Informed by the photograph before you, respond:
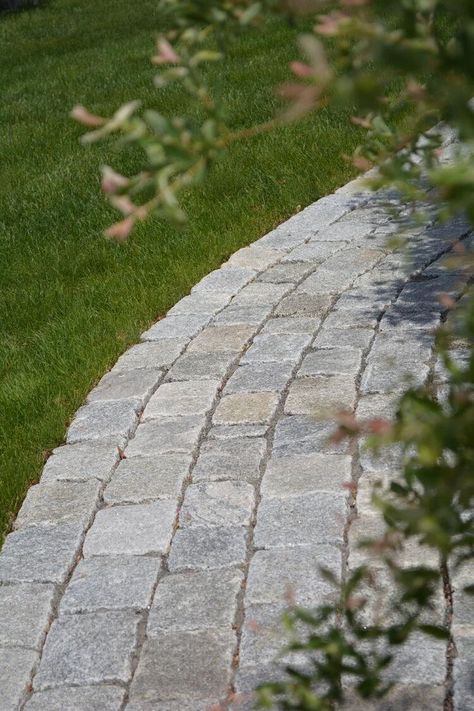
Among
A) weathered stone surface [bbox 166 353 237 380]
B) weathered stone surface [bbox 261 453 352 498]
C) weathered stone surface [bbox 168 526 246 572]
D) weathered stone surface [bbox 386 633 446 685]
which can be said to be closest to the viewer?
weathered stone surface [bbox 386 633 446 685]

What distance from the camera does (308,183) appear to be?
707cm

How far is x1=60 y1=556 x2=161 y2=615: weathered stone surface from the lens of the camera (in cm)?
338

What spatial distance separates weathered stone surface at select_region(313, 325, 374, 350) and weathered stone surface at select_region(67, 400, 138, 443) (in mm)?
925

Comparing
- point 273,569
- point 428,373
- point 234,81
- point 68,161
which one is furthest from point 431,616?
point 234,81

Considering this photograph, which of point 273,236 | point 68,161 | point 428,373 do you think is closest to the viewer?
point 428,373

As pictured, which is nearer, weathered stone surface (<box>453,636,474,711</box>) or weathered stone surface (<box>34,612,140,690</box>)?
weathered stone surface (<box>453,636,474,711</box>)

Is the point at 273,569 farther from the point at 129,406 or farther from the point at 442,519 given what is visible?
the point at 442,519

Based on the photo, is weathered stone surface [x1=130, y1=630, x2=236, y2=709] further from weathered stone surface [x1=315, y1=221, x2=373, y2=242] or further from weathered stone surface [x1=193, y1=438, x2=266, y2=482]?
weathered stone surface [x1=315, y1=221, x2=373, y2=242]

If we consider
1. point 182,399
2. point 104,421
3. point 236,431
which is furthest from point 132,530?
point 182,399

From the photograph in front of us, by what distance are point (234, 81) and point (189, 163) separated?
8.90 meters

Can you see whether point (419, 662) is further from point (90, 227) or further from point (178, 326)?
point (90, 227)

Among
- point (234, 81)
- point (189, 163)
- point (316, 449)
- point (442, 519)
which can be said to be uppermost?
point (189, 163)

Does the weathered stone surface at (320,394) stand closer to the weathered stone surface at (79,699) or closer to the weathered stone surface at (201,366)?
the weathered stone surface at (201,366)

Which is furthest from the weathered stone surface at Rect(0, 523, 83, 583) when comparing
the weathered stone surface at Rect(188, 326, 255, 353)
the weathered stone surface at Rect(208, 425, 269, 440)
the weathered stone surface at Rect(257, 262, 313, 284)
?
the weathered stone surface at Rect(257, 262, 313, 284)
